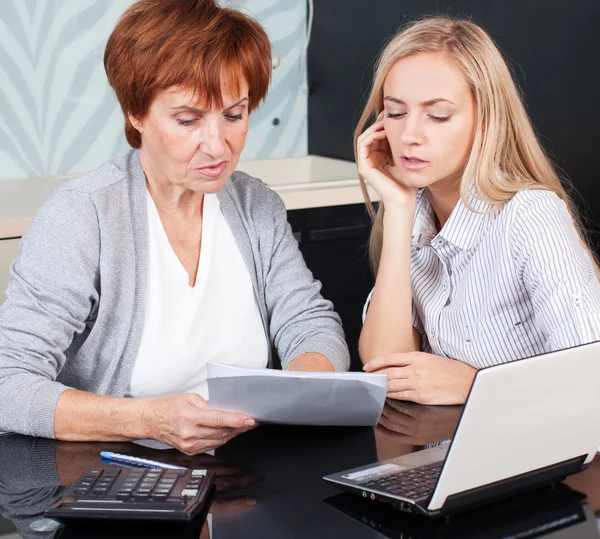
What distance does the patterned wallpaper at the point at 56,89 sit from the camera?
3.09m

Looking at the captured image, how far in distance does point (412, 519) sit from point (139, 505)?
33 centimetres

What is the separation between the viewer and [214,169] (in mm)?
1617

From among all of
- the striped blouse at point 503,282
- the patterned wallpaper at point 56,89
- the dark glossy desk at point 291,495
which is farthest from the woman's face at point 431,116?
the patterned wallpaper at point 56,89

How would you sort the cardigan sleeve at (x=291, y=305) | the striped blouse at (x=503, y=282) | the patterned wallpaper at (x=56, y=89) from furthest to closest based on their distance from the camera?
the patterned wallpaper at (x=56, y=89), the cardigan sleeve at (x=291, y=305), the striped blouse at (x=503, y=282)

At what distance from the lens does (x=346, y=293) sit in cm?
319

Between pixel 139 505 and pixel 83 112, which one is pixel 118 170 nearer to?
pixel 139 505

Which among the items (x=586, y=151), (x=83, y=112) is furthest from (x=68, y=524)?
(x=83, y=112)

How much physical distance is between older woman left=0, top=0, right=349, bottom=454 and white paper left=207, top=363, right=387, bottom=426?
139mm

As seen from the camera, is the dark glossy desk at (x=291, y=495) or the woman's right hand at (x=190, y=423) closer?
the dark glossy desk at (x=291, y=495)

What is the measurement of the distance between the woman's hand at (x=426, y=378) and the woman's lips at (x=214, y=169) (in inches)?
18.1

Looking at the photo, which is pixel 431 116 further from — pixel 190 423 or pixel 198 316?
pixel 190 423

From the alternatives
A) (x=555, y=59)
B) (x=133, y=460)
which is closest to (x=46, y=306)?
(x=133, y=460)

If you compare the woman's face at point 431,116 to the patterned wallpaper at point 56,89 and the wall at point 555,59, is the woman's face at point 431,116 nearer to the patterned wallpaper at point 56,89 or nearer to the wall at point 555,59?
the wall at point 555,59

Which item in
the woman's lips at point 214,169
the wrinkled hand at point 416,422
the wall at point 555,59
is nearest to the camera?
the wrinkled hand at point 416,422
